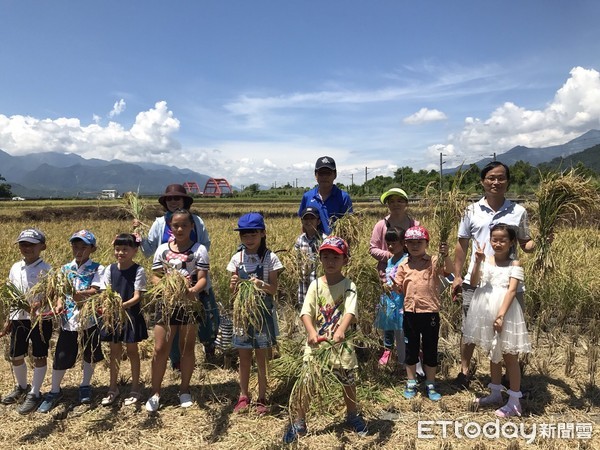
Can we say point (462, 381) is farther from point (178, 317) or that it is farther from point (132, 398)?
point (132, 398)

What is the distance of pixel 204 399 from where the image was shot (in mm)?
3311

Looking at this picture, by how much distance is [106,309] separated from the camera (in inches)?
112

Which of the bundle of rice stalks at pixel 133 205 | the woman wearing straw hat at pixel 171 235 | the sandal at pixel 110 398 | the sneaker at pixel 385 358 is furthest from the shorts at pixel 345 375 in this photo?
the bundle of rice stalks at pixel 133 205

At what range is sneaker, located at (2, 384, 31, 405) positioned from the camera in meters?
3.24

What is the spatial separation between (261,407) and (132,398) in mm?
1136

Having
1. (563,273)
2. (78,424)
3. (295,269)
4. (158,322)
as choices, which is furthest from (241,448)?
(563,273)

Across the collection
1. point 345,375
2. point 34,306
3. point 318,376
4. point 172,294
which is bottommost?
point 345,375

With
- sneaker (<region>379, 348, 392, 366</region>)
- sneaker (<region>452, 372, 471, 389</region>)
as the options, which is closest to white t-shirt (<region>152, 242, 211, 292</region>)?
sneaker (<region>379, 348, 392, 366</region>)

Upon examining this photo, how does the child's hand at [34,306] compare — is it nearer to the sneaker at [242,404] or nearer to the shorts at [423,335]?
the sneaker at [242,404]
